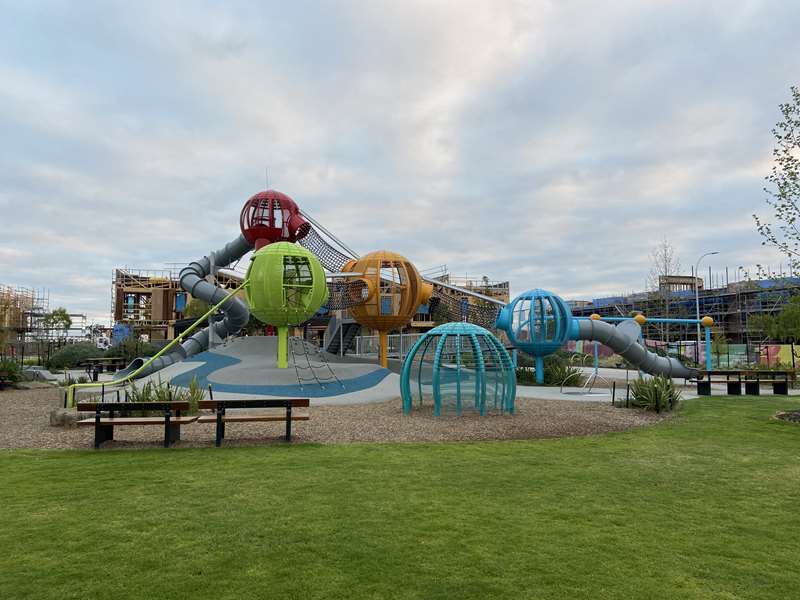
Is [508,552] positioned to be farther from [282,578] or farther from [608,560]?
[282,578]

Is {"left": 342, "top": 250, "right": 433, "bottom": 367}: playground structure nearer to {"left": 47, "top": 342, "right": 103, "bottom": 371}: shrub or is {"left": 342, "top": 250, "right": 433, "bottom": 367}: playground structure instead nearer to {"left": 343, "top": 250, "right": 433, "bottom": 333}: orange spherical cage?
{"left": 343, "top": 250, "right": 433, "bottom": 333}: orange spherical cage

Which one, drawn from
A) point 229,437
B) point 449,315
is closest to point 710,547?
point 229,437

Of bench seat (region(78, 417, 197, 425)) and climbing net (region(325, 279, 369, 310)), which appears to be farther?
climbing net (region(325, 279, 369, 310))

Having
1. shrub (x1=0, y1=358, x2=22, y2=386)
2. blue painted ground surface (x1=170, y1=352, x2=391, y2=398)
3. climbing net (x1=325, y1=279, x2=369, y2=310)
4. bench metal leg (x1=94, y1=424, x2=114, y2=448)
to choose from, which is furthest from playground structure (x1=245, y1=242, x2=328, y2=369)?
bench metal leg (x1=94, y1=424, x2=114, y2=448)

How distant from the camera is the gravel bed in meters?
9.30

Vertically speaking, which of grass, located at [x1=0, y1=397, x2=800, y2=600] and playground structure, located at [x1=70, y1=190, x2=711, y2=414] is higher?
playground structure, located at [x1=70, y1=190, x2=711, y2=414]

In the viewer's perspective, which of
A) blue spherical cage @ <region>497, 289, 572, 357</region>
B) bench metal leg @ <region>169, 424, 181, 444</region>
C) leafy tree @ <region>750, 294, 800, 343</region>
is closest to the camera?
bench metal leg @ <region>169, 424, 181, 444</region>

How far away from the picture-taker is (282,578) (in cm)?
390

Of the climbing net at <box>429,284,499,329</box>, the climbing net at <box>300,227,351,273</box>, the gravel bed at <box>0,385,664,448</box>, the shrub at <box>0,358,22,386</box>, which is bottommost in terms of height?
the gravel bed at <box>0,385,664,448</box>

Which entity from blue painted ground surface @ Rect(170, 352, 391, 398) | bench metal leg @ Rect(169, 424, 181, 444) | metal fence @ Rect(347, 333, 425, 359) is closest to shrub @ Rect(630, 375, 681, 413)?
blue painted ground surface @ Rect(170, 352, 391, 398)

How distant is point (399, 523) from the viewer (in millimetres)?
5055

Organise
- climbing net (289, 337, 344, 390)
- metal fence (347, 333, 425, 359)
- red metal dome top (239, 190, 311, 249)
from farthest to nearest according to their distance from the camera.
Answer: metal fence (347, 333, 425, 359) → red metal dome top (239, 190, 311, 249) → climbing net (289, 337, 344, 390)

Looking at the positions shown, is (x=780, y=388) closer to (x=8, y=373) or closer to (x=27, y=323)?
(x=8, y=373)

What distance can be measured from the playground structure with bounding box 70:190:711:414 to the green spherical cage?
0.04 metres
